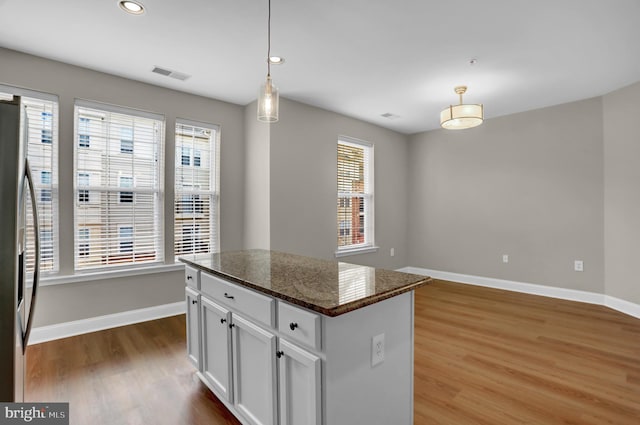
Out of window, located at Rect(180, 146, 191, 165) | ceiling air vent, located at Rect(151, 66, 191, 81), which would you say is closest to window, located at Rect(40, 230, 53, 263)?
window, located at Rect(180, 146, 191, 165)

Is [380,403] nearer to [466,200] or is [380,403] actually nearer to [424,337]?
[424,337]

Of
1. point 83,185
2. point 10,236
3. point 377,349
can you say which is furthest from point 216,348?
point 83,185

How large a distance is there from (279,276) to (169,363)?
5.30 feet

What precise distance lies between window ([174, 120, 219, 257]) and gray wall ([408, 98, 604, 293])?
3.75 meters

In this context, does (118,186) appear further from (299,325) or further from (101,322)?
(299,325)

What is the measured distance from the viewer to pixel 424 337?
3148 millimetres

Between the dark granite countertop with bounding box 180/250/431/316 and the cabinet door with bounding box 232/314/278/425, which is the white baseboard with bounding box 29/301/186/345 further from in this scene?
the cabinet door with bounding box 232/314/278/425

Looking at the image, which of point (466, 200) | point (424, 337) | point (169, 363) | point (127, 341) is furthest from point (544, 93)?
point (127, 341)

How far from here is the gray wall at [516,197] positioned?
426 cm

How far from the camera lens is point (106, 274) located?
11.1 ft

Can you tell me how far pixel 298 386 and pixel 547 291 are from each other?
465 centimetres

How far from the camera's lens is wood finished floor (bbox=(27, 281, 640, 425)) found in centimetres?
200

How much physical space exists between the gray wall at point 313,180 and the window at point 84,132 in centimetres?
194

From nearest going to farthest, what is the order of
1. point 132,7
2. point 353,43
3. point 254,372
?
point 254,372 < point 132,7 < point 353,43
